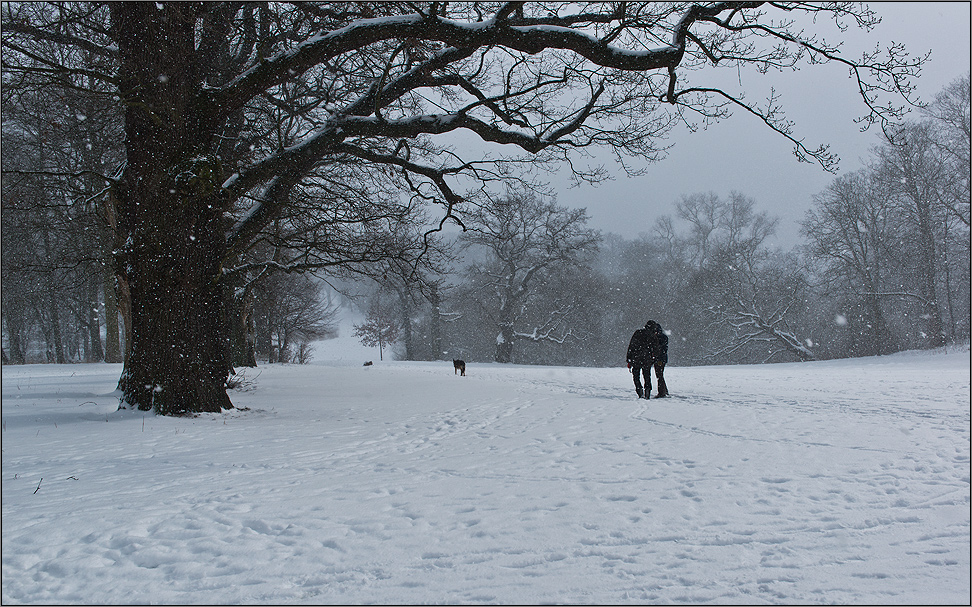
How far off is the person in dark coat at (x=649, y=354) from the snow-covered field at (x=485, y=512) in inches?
143

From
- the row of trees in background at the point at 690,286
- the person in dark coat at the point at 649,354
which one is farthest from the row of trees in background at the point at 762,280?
the person in dark coat at the point at 649,354

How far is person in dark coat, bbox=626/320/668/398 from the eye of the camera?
10.4 m

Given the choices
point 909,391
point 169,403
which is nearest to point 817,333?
point 909,391

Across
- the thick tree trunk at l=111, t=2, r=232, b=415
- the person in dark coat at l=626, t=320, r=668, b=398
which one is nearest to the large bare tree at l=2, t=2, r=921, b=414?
the thick tree trunk at l=111, t=2, r=232, b=415

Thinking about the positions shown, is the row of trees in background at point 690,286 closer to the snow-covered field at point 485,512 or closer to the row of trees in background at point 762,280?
the row of trees in background at point 762,280

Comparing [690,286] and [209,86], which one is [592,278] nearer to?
[690,286]

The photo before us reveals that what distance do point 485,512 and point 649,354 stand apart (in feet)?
25.6

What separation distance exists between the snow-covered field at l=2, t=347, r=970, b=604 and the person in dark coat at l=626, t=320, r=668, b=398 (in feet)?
11.9

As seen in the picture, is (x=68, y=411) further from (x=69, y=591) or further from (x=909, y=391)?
(x=909, y=391)

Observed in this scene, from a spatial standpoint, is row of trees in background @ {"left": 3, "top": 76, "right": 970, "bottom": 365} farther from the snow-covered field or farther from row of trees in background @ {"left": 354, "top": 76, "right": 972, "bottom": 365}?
the snow-covered field

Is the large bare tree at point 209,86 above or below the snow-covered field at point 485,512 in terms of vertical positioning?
above

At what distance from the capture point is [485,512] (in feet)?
11.3

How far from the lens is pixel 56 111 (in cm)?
828

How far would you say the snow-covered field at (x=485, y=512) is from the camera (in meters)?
2.47
